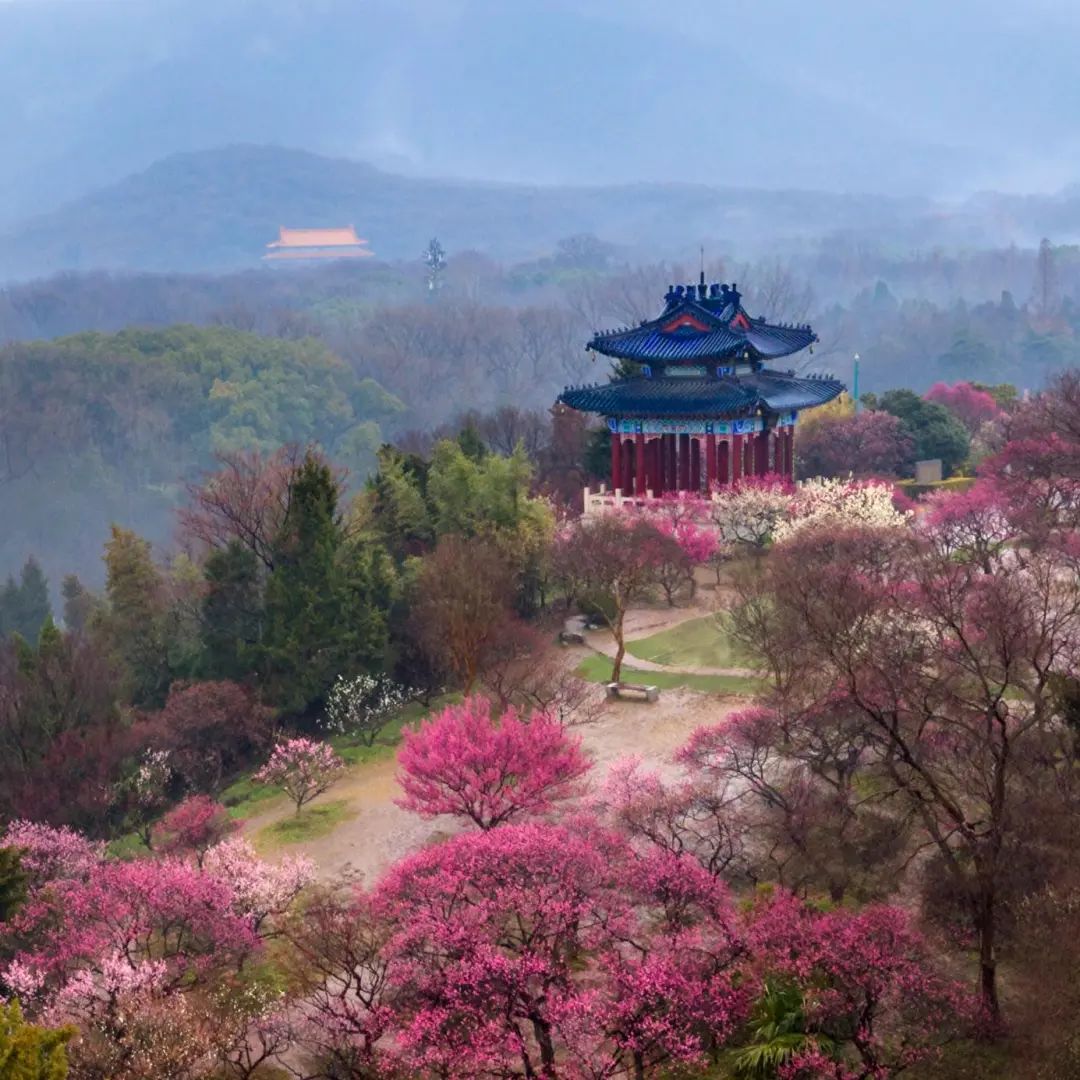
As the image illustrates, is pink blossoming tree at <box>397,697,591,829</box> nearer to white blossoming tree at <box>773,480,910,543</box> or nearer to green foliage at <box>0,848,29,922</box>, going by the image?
green foliage at <box>0,848,29,922</box>

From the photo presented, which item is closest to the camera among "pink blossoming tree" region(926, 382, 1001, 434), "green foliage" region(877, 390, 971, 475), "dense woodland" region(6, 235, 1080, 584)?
"green foliage" region(877, 390, 971, 475)

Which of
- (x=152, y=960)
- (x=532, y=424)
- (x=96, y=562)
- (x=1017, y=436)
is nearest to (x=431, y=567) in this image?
(x=152, y=960)

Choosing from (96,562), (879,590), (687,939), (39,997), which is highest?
(879,590)

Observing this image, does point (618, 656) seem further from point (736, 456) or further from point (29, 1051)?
point (29, 1051)

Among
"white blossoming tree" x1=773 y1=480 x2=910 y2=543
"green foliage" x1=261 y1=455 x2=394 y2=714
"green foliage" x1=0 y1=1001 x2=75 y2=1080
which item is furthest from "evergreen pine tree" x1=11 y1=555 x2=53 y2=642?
"green foliage" x1=0 y1=1001 x2=75 y2=1080

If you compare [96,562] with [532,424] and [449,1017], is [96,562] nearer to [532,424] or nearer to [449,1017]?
[532,424]
